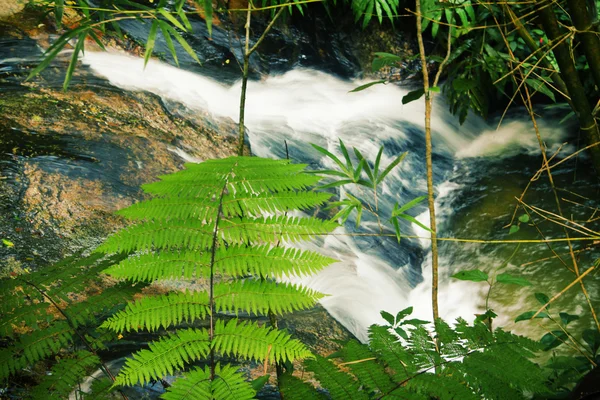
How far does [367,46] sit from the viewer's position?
6855 mm

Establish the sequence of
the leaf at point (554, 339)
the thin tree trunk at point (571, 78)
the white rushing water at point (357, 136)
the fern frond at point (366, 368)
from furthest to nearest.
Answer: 1. the white rushing water at point (357, 136)
2. the leaf at point (554, 339)
3. the thin tree trunk at point (571, 78)
4. the fern frond at point (366, 368)

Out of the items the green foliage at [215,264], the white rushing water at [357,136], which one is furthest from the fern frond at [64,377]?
the white rushing water at [357,136]

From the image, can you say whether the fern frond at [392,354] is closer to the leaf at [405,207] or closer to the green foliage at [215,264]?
the green foliage at [215,264]

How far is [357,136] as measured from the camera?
18.6 feet

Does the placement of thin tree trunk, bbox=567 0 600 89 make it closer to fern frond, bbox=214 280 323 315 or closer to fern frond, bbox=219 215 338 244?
fern frond, bbox=219 215 338 244

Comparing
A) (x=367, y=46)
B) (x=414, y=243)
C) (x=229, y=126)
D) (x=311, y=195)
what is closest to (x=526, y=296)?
(x=414, y=243)

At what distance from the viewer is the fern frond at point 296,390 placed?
1.10 metres

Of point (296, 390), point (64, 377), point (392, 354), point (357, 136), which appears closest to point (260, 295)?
point (296, 390)

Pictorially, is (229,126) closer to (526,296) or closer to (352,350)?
(526,296)

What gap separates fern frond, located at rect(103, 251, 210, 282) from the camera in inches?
43.8

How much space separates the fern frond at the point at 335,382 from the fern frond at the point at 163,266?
319 mm

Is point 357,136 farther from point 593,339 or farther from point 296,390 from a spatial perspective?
point 296,390

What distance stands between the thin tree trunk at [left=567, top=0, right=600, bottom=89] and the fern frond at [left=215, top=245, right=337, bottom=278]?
40.2 inches

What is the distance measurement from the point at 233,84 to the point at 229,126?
116 cm
